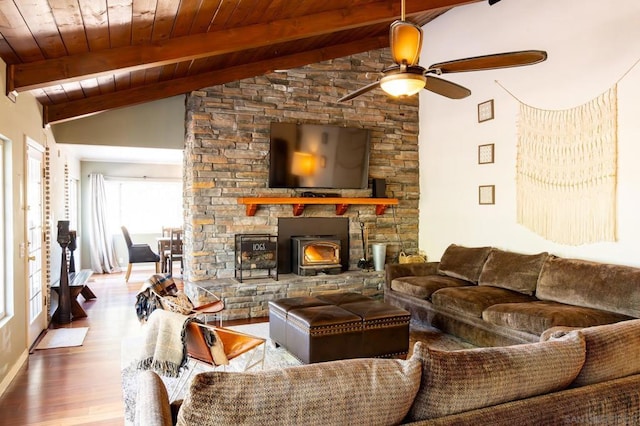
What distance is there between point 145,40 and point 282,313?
2.57 meters

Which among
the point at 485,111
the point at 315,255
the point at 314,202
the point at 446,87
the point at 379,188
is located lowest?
the point at 315,255

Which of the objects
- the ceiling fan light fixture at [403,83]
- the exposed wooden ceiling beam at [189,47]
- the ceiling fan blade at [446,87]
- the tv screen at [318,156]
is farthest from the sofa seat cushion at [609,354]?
the tv screen at [318,156]

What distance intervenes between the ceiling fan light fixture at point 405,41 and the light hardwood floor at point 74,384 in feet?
9.70

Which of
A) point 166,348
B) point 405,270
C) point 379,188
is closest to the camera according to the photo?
point 166,348

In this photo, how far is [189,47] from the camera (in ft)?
12.5

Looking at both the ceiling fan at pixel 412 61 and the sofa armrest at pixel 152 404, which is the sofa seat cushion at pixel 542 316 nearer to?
the ceiling fan at pixel 412 61

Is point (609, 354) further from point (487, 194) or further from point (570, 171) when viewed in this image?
point (487, 194)

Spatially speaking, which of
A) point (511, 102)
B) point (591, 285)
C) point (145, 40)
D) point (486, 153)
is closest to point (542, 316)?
point (591, 285)

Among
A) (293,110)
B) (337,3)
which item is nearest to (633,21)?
(337,3)

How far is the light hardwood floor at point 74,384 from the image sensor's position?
2.91 metres

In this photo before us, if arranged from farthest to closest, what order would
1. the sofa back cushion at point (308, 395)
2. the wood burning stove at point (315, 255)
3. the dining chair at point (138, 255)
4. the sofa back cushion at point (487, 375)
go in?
the dining chair at point (138, 255)
the wood burning stove at point (315, 255)
the sofa back cushion at point (487, 375)
the sofa back cushion at point (308, 395)

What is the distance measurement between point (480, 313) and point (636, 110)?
7.20ft

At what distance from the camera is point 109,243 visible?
29.5 feet

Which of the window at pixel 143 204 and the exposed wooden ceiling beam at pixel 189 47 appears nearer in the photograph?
the exposed wooden ceiling beam at pixel 189 47
